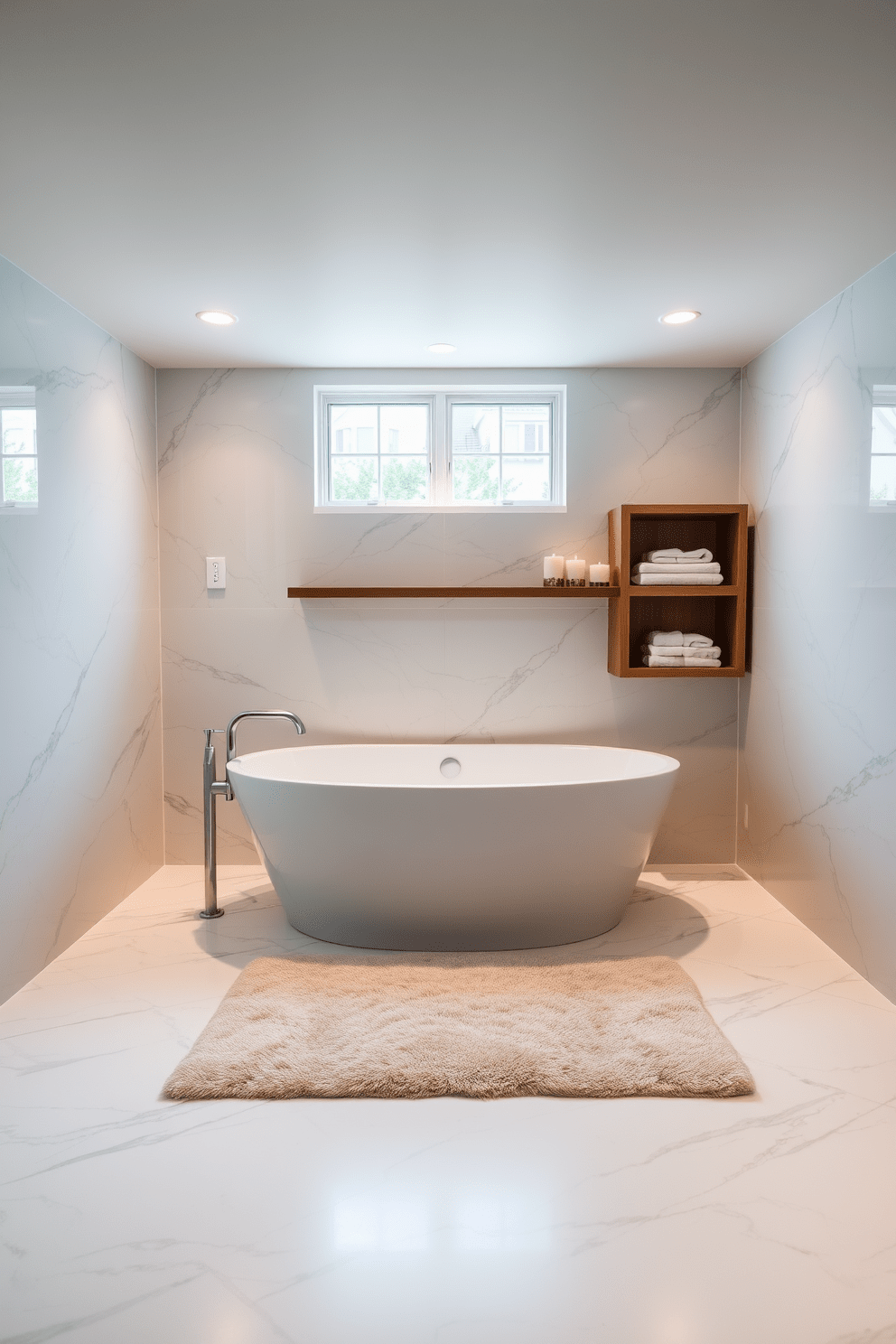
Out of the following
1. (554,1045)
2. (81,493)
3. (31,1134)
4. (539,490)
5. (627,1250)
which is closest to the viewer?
(627,1250)

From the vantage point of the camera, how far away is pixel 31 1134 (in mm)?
1841

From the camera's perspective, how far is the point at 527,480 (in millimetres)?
3840

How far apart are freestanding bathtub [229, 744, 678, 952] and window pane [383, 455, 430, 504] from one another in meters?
1.49

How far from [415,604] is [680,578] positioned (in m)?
1.08

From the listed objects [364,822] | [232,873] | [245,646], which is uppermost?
[245,646]

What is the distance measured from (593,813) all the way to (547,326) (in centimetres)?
169

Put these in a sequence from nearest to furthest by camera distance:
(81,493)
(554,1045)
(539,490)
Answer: (554,1045)
(81,493)
(539,490)

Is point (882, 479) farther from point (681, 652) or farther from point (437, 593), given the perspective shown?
point (437, 593)

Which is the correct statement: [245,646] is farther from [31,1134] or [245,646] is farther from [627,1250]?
[627,1250]

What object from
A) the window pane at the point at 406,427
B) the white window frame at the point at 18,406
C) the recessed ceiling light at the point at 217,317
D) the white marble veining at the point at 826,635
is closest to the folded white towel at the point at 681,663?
the white marble veining at the point at 826,635

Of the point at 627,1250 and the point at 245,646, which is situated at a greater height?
the point at 245,646

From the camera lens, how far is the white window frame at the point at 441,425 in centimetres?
371

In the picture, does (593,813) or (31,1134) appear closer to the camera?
(31,1134)

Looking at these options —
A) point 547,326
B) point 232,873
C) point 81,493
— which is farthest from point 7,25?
point 232,873
